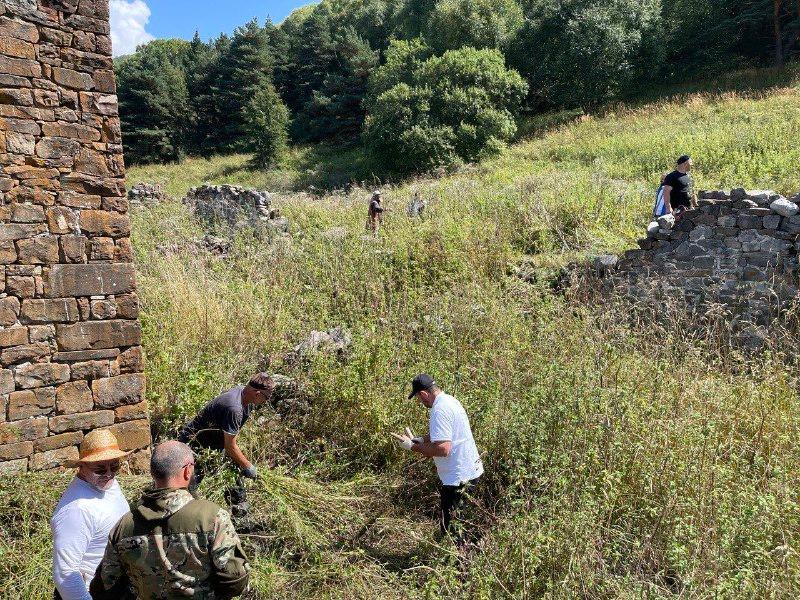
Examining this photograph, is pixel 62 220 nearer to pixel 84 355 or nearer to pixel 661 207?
pixel 84 355

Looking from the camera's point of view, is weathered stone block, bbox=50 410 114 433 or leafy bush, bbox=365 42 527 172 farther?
leafy bush, bbox=365 42 527 172

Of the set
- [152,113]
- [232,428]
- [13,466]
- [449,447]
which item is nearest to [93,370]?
[13,466]

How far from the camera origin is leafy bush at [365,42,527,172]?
906 inches

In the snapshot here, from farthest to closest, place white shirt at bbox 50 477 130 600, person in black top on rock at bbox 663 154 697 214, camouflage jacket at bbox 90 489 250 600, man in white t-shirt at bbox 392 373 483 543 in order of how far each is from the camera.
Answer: person in black top on rock at bbox 663 154 697 214
man in white t-shirt at bbox 392 373 483 543
white shirt at bbox 50 477 130 600
camouflage jacket at bbox 90 489 250 600

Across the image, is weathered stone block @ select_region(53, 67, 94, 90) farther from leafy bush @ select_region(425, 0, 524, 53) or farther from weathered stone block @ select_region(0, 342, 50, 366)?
leafy bush @ select_region(425, 0, 524, 53)

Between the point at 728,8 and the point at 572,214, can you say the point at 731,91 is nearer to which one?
the point at 728,8

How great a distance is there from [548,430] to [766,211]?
15.2ft

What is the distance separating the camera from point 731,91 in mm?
20312

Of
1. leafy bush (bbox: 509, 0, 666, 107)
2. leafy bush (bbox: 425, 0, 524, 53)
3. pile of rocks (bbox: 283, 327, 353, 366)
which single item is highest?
leafy bush (bbox: 425, 0, 524, 53)

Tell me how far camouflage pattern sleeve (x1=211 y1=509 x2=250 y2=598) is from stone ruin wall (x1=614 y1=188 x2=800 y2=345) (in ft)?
18.8

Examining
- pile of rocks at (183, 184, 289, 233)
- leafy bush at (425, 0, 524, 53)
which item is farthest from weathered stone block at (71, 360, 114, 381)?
leafy bush at (425, 0, 524, 53)

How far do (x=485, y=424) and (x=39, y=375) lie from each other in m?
3.46

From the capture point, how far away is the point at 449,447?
3.82 metres

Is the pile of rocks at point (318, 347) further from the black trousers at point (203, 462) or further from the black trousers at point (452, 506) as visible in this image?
the black trousers at point (452, 506)
